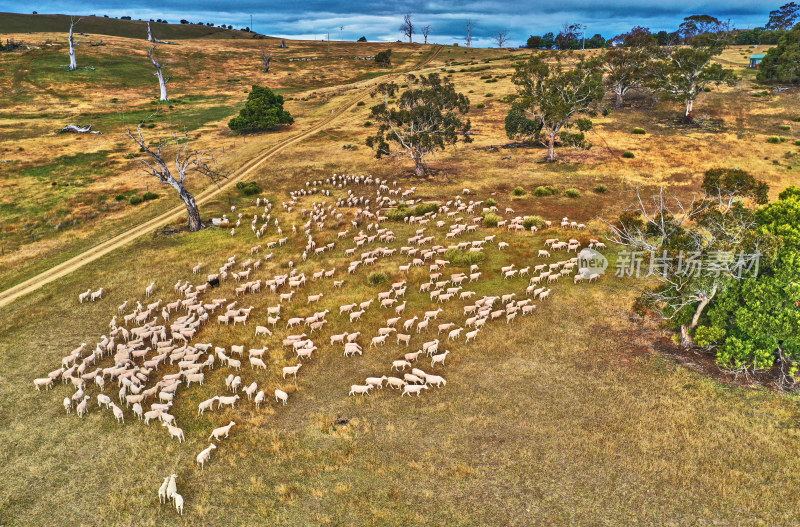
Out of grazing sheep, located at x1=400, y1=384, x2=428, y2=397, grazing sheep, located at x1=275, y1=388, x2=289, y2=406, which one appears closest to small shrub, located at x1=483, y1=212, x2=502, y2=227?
grazing sheep, located at x1=400, y1=384, x2=428, y2=397

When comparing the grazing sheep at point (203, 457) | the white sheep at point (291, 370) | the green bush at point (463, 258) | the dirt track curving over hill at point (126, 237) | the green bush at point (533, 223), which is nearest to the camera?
the grazing sheep at point (203, 457)

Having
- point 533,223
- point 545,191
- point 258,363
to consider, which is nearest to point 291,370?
point 258,363

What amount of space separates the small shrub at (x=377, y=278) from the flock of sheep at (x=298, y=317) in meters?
1.10

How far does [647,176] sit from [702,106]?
1586 inches

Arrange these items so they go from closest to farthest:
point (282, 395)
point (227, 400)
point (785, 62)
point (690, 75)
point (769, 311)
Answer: point (769, 311) < point (227, 400) < point (282, 395) < point (690, 75) < point (785, 62)

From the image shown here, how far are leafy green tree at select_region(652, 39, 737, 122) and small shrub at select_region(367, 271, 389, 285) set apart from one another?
2692 inches

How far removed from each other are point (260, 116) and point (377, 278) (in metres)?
63.3

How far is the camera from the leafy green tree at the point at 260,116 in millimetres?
79938

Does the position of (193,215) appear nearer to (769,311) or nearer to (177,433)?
(177,433)

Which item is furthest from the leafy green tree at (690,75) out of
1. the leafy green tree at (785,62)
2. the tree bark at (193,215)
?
the tree bark at (193,215)

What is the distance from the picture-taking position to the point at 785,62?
83750mm

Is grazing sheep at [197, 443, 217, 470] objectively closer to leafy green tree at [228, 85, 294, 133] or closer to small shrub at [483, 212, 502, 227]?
small shrub at [483, 212, 502, 227]

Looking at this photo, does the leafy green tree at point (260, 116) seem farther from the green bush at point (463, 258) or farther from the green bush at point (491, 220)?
the green bush at point (463, 258)

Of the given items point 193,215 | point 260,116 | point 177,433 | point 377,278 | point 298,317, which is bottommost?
point 177,433
